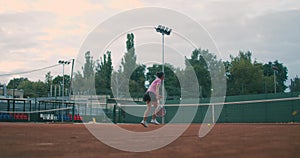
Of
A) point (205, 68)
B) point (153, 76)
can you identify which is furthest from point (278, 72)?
point (153, 76)

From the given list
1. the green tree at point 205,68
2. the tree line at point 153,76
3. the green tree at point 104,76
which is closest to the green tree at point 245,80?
the tree line at point 153,76

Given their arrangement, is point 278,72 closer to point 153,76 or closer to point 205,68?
point 205,68

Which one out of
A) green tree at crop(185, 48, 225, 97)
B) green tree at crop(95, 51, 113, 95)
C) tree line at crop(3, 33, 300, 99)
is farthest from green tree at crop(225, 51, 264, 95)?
green tree at crop(95, 51, 113, 95)

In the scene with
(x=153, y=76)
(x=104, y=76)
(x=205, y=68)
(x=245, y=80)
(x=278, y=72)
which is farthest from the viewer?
(x=278, y=72)

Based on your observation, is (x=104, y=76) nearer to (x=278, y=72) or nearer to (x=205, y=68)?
(x=205, y=68)

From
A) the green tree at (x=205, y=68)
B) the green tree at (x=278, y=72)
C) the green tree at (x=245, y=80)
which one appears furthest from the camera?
the green tree at (x=278, y=72)

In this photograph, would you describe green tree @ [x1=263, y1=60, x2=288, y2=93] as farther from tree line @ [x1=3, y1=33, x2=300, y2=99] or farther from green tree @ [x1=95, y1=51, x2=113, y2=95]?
green tree @ [x1=95, y1=51, x2=113, y2=95]

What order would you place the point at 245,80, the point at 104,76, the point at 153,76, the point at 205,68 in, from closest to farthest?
the point at 104,76 < the point at 153,76 < the point at 205,68 < the point at 245,80

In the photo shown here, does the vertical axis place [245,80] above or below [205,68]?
below

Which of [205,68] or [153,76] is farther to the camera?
[205,68]

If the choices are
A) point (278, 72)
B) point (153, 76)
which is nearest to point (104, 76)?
point (153, 76)

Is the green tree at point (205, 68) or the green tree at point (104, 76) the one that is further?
the green tree at point (205, 68)

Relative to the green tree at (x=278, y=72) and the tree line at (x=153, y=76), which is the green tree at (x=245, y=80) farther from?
the green tree at (x=278, y=72)

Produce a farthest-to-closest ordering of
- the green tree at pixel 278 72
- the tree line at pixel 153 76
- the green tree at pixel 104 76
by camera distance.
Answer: the green tree at pixel 278 72 < the green tree at pixel 104 76 < the tree line at pixel 153 76
